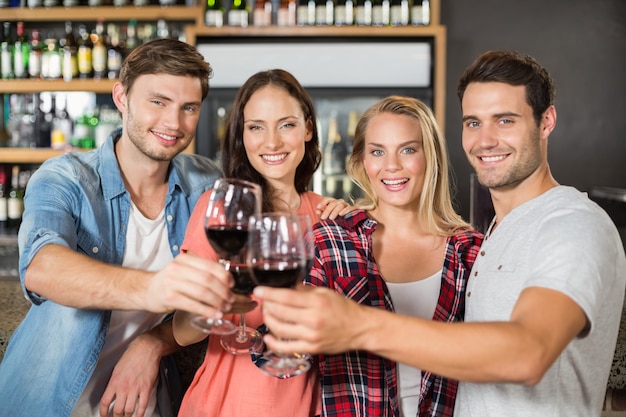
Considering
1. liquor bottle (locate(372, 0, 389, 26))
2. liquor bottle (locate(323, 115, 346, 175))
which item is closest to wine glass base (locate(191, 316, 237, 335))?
liquor bottle (locate(323, 115, 346, 175))

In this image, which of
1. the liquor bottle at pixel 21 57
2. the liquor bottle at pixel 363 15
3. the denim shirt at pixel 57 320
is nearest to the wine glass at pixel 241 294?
the denim shirt at pixel 57 320

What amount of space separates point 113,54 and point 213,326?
3258 millimetres

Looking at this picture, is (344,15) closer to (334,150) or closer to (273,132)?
(334,150)

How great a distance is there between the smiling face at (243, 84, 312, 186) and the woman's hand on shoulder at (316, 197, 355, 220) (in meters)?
0.13

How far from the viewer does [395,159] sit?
172 centimetres

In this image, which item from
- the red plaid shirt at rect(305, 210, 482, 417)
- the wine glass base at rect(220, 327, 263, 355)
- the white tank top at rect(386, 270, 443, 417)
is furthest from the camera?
the white tank top at rect(386, 270, 443, 417)

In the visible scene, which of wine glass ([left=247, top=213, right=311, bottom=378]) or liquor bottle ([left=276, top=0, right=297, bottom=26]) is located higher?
liquor bottle ([left=276, top=0, right=297, bottom=26])

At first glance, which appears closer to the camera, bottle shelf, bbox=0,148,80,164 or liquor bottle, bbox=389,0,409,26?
liquor bottle, bbox=389,0,409,26

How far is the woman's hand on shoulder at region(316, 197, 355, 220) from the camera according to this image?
5.55 ft

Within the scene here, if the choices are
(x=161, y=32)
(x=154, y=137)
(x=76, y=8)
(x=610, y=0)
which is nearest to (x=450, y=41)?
(x=610, y=0)

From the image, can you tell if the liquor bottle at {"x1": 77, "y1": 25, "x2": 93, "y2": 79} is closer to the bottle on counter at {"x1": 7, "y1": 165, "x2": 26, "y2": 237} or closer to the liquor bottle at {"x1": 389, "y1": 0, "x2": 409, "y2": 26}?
the bottle on counter at {"x1": 7, "y1": 165, "x2": 26, "y2": 237}

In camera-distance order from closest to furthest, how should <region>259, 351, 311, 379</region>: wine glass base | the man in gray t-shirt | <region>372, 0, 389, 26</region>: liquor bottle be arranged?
the man in gray t-shirt < <region>259, 351, 311, 379</region>: wine glass base < <region>372, 0, 389, 26</region>: liquor bottle

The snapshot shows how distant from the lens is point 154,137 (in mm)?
1759

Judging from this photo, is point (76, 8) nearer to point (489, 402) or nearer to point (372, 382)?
point (372, 382)
